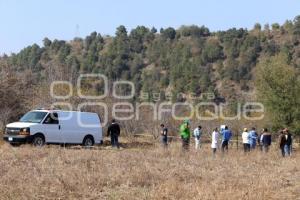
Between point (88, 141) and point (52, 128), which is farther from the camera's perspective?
point (88, 141)

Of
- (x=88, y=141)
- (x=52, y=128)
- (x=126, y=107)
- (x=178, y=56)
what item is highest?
(x=178, y=56)

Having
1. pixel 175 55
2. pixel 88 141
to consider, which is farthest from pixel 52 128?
pixel 175 55

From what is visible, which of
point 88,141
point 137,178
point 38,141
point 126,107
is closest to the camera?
point 137,178

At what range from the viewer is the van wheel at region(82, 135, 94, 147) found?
96.1 ft

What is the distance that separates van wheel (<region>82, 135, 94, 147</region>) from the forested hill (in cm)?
4957

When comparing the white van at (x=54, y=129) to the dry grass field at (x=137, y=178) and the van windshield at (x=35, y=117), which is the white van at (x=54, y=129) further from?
the dry grass field at (x=137, y=178)

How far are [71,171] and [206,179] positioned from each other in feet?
11.2

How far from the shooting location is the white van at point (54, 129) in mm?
26719

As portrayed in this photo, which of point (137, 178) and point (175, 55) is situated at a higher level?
→ point (175, 55)

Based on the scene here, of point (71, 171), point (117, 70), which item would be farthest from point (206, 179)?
point (117, 70)

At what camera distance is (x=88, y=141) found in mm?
29531

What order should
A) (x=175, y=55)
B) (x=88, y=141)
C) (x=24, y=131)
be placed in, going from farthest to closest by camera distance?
(x=175, y=55) → (x=88, y=141) → (x=24, y=131)

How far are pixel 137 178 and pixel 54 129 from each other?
1403cm

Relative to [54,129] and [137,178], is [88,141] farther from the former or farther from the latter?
[137,178]
